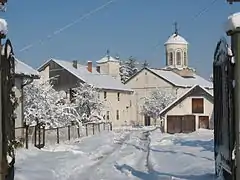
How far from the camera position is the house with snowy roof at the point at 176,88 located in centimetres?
5522

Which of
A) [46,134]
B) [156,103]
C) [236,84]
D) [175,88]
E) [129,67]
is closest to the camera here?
[236,84]

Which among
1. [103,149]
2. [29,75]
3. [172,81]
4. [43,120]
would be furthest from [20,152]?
[172,81]

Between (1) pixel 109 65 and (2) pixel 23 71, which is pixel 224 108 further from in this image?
(1) pixel 109 65

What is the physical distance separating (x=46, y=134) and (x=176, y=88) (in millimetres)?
52423

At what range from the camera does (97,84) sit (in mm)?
72562

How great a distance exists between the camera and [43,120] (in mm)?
36594

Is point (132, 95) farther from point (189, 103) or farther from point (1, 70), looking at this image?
point (1, 70)

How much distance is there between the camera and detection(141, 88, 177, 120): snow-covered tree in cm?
7772

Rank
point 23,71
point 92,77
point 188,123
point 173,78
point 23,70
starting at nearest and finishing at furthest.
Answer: point 23,71, point 23,70, point 188,123, point 92,77, point 173,78

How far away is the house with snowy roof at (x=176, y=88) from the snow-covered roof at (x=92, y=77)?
515cm

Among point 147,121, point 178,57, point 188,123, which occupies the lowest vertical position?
point 147,121

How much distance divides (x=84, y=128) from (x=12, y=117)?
126 feet

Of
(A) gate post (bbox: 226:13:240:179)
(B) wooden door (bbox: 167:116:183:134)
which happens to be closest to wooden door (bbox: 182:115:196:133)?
(B) wooden door (bbox: 167:116:183:134)

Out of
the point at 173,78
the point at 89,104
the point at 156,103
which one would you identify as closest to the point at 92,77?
the point at 156,103
